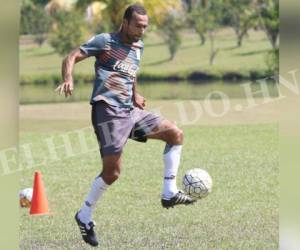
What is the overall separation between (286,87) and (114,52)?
330 cm

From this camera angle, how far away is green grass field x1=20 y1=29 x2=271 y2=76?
30609 mm

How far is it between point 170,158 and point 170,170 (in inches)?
3.8

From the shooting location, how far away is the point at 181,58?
3138 centimetres

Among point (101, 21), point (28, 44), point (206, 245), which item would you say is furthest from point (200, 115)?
point (206, 245)

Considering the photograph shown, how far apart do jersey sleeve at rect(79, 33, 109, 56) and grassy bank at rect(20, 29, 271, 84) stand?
25.0 m

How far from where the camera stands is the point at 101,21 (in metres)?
29.8

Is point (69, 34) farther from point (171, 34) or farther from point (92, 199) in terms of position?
point (92, 199)

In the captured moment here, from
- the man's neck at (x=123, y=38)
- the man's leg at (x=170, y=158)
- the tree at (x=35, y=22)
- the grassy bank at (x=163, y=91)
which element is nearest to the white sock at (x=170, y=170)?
the man's leg at (x=170, y=158)

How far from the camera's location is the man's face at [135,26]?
5.38 metres

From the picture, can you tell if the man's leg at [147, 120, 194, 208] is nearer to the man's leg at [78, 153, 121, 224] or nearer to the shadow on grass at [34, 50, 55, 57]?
the man's leg at [78, 153, 121, 224]

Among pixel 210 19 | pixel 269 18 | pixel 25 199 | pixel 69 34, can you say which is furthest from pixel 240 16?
pixel 25 199

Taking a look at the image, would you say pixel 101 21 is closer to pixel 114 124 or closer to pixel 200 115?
pixel 200 115

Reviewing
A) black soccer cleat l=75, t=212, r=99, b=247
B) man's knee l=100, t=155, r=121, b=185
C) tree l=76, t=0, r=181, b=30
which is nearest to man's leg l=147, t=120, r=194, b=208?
man's knee l=100, t=155, r=121, b=185

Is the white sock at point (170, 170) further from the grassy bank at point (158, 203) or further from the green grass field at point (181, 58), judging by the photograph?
the green grass field at point (181, 58)
